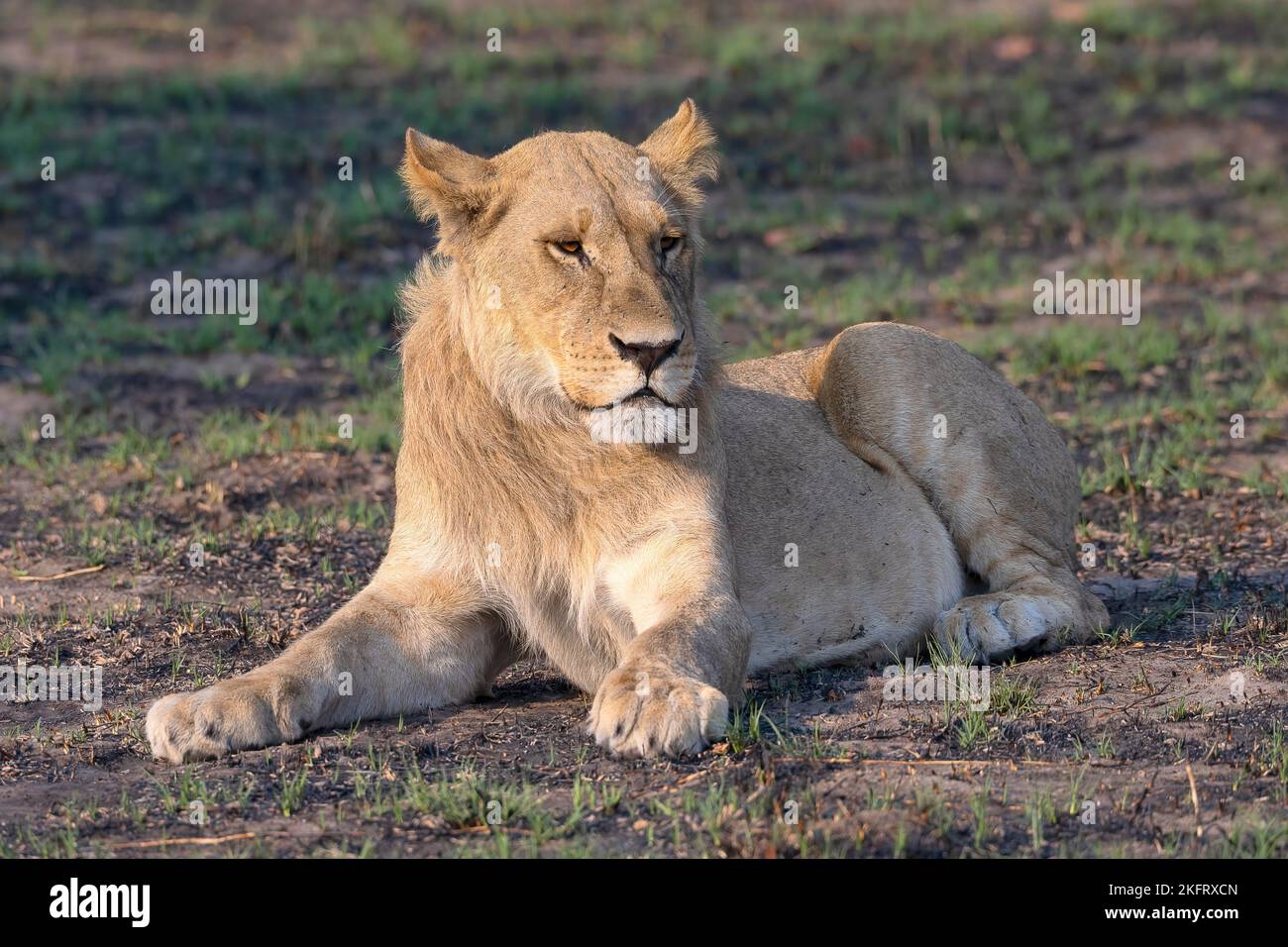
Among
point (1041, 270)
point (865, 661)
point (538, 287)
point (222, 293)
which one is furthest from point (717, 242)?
point (538, 287)

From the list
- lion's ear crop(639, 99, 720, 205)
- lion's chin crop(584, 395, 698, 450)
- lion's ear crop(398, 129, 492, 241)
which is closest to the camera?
lion's chin crop(584, 395, 698, 450)

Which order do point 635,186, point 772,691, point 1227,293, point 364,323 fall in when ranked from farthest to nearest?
point 1227,293, point 364,323, point 772,691, point 635,186

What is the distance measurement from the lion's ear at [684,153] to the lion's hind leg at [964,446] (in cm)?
118

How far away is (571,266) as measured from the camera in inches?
183

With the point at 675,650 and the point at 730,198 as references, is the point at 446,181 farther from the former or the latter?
the point at 730,198

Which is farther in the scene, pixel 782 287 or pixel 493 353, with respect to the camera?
pixel 782 287

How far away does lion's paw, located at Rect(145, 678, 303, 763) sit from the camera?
449 cm

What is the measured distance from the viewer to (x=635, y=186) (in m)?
4.79

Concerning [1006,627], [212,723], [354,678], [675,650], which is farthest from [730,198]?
[212,723]

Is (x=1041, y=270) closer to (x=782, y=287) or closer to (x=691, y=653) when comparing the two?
(x=782, y=287)

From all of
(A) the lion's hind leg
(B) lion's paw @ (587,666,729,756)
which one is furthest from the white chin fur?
(A) the lion's hind leg

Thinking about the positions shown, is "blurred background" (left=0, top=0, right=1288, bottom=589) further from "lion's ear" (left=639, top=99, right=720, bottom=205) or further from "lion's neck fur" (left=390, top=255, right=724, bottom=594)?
"lion's ear" (left=639, top=99, right=720, bottom=205)

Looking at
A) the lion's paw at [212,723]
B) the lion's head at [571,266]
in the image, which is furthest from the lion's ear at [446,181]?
the lion's paw at [212,723]

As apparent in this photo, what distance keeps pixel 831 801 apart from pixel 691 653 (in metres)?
0.64
